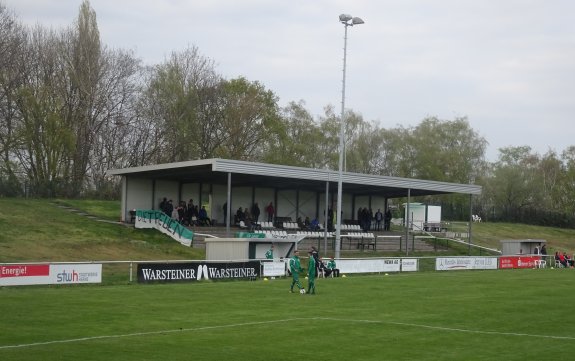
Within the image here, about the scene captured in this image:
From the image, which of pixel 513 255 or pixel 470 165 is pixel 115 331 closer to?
pixel 513 255

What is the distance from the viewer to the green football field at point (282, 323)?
16438 mm

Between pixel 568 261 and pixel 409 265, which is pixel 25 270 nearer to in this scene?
pixel 409 265

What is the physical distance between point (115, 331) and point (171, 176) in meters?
35.4

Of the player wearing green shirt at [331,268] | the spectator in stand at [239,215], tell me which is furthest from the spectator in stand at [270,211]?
the player wearing green shirt at [331,268]

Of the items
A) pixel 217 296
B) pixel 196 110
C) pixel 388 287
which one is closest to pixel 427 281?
pixel 388 287

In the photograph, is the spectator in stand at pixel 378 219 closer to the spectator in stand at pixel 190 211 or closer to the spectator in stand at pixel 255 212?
the spectator in stand at pixel 255 212

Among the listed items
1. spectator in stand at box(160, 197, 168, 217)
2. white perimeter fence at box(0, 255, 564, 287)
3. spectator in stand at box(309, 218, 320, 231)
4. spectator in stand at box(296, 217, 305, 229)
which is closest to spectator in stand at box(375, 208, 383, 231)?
spectator in stand at box(309, 218, 320, 231)

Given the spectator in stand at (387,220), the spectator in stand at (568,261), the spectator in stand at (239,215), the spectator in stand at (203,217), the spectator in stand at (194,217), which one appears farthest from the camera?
the spectator in stand at (387,220)

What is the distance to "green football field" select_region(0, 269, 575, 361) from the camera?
53.9 ft

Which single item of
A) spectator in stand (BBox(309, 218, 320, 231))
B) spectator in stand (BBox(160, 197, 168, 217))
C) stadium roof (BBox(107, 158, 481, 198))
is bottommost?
spectator in stand (BBox(309, 218, 320, 231))

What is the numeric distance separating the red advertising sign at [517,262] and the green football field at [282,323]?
773 inches

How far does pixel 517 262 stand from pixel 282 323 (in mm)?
36782

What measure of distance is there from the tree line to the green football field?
1412 inches

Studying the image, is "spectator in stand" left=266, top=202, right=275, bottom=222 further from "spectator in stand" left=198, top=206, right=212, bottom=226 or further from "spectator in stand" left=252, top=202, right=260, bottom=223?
"spectator in stand" left=198, top=206, right=212, bottom=226
